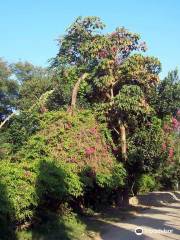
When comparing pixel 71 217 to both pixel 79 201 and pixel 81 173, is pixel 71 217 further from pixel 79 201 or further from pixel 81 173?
pixel 79 201

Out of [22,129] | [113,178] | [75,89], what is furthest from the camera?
[75,89]

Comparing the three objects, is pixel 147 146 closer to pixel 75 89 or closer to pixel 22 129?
pixel 75 89

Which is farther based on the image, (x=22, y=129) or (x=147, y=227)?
(x=22, y=129)

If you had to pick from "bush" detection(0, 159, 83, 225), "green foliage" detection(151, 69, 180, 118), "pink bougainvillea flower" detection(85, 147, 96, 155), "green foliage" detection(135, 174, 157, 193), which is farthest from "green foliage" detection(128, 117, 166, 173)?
"bush" detection(0, 159, 83, 225)

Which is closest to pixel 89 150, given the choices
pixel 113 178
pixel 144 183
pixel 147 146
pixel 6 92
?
pixel 113 178

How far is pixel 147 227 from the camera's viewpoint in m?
16.9

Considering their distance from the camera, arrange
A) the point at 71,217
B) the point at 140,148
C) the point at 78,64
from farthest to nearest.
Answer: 1. the point at 78,64
2. the point at 140,148
3. the point at 71,217

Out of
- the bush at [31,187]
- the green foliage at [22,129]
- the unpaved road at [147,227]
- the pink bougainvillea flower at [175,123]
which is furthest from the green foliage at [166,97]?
the bush at [31,187]

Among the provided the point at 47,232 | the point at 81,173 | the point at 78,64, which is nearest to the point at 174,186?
the point at 78,64

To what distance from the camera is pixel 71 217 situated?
58.2 ft

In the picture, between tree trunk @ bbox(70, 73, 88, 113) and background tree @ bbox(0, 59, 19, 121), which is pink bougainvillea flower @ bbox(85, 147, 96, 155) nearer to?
tree trunk @ bbox(70, 73, 88, 113)

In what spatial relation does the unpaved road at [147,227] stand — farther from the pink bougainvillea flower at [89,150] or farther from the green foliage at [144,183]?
the green foliage at [144,183]

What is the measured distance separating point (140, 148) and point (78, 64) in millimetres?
6821

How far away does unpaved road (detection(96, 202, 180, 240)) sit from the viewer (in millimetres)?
14818
